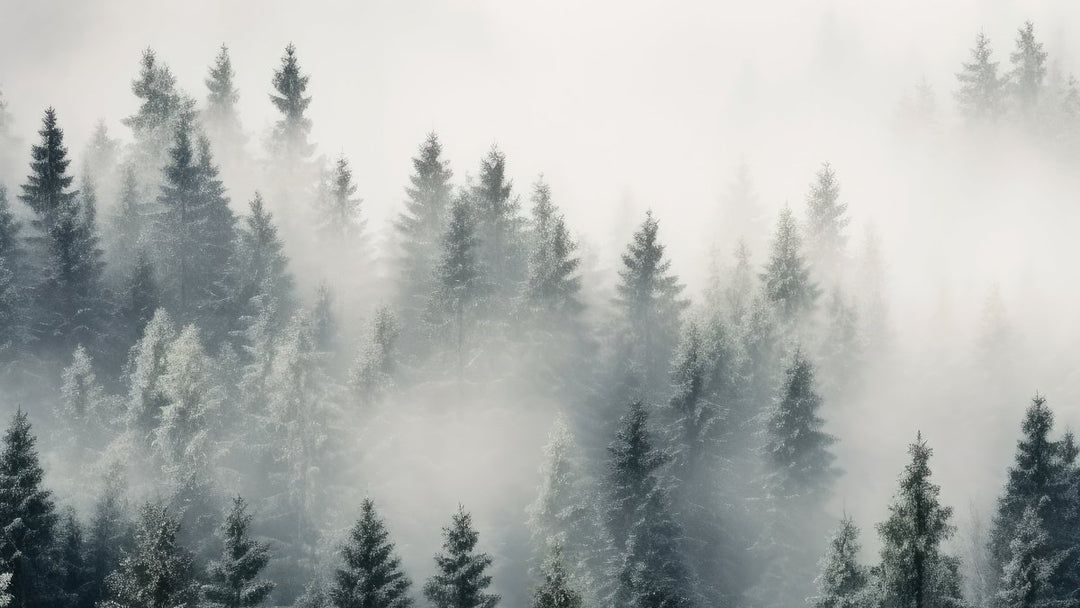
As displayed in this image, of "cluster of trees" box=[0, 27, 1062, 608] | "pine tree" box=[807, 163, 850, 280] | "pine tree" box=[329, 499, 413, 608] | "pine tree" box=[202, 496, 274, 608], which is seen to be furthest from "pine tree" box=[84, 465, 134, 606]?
"pine tree" box=[807, 163, 850, 280]

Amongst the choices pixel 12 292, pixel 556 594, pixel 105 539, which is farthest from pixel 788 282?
pixel 12 292

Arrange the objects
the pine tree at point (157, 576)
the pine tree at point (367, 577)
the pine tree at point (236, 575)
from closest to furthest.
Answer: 1. the pine tree at point (157, 576)
2. the pine tree at point (367, 577)
3. the pine tree at point (236, 575)

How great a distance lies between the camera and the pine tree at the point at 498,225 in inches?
2591

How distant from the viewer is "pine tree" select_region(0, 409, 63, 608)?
130 ft

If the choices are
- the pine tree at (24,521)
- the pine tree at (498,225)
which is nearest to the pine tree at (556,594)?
the pine tree at (24,521)

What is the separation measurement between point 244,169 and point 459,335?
148 ft

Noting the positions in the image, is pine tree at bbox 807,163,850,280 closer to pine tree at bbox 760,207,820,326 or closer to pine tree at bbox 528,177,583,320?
pine tree at bbox 760,207,820,326

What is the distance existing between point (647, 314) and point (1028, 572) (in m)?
29.2

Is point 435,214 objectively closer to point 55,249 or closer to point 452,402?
point 452,402

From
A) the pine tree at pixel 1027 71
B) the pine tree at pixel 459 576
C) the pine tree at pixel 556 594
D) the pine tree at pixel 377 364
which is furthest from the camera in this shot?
the pine tree at pixel 1027 71

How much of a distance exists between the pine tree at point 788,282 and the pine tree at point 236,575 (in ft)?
138

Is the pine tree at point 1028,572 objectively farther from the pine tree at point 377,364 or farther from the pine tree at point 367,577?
the pine tree at point 377,364

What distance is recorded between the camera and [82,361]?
59.1 metres

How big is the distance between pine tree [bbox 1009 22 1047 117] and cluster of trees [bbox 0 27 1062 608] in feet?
199
